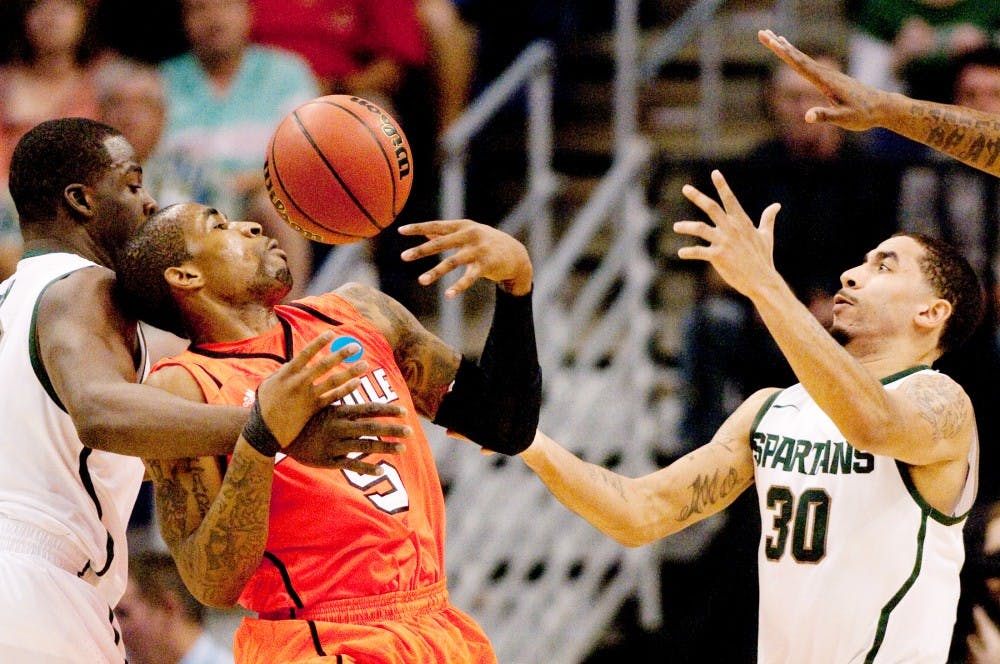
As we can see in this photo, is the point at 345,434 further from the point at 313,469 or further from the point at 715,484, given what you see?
the point at 715,484

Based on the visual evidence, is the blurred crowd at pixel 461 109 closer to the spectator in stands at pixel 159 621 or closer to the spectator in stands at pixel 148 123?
the spectator in stands at pixel 148 123

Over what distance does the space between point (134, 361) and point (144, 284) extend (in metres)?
0.24

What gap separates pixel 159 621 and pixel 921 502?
3985mm

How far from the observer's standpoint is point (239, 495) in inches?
134

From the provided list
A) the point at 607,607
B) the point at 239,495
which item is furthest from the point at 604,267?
the point at 239,495

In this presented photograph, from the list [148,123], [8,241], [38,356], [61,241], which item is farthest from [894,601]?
[8,241]

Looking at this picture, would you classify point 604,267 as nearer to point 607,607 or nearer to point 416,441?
point 607,607

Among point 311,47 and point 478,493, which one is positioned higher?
point 311,47

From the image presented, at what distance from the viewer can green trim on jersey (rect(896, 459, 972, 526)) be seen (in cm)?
406

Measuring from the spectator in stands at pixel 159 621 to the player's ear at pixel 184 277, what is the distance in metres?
3.15

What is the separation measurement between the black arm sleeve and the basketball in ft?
1.51

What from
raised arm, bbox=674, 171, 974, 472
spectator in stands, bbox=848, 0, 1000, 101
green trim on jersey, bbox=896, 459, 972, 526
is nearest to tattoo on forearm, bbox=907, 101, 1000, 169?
raised arm, bbox=674, 171, 974, 472

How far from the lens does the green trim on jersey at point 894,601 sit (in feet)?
13.1

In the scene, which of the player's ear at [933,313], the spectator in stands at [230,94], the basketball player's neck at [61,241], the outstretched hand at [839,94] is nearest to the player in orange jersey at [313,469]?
the basketball player's neck at [61,241]
